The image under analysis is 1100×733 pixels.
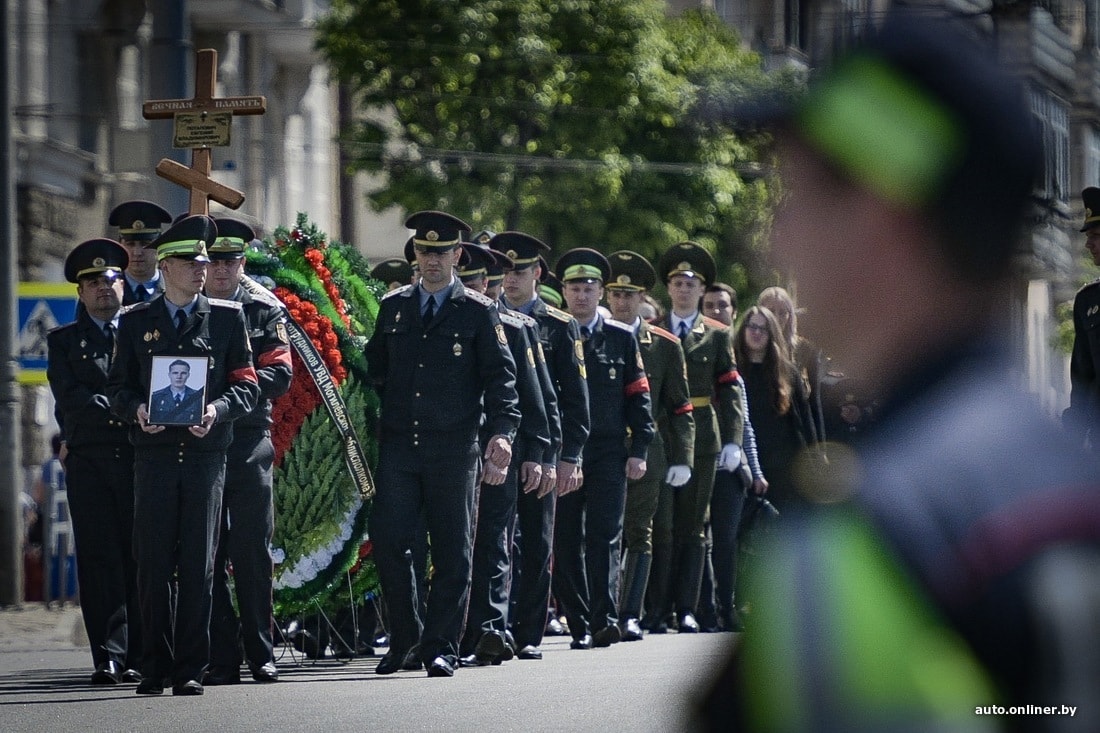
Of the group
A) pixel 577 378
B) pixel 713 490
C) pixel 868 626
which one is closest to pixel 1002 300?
pixel 868 626

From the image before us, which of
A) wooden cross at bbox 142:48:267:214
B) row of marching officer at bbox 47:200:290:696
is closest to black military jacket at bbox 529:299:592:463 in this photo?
wooden cross at bbox 142:48:267:214

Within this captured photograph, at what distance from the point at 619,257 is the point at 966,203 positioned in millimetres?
11440

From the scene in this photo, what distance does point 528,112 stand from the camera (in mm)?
34594

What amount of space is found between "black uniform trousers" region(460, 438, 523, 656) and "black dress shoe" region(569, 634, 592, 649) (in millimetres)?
1226

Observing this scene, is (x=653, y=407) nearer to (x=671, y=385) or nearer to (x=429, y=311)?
(x=671, y=385)

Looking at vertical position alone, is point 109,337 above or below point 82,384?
above

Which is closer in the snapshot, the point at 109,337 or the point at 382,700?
the point at 382,700

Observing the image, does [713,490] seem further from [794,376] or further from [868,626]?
[868,626]

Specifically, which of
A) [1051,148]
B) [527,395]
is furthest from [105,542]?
[1051,148]

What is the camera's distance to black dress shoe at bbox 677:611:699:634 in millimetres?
13852

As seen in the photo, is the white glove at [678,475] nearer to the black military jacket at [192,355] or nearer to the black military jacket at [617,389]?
the black military jacket at [617,389]

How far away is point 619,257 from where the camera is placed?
13.5m

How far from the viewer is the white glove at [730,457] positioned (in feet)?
46.3

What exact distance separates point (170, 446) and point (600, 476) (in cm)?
362
